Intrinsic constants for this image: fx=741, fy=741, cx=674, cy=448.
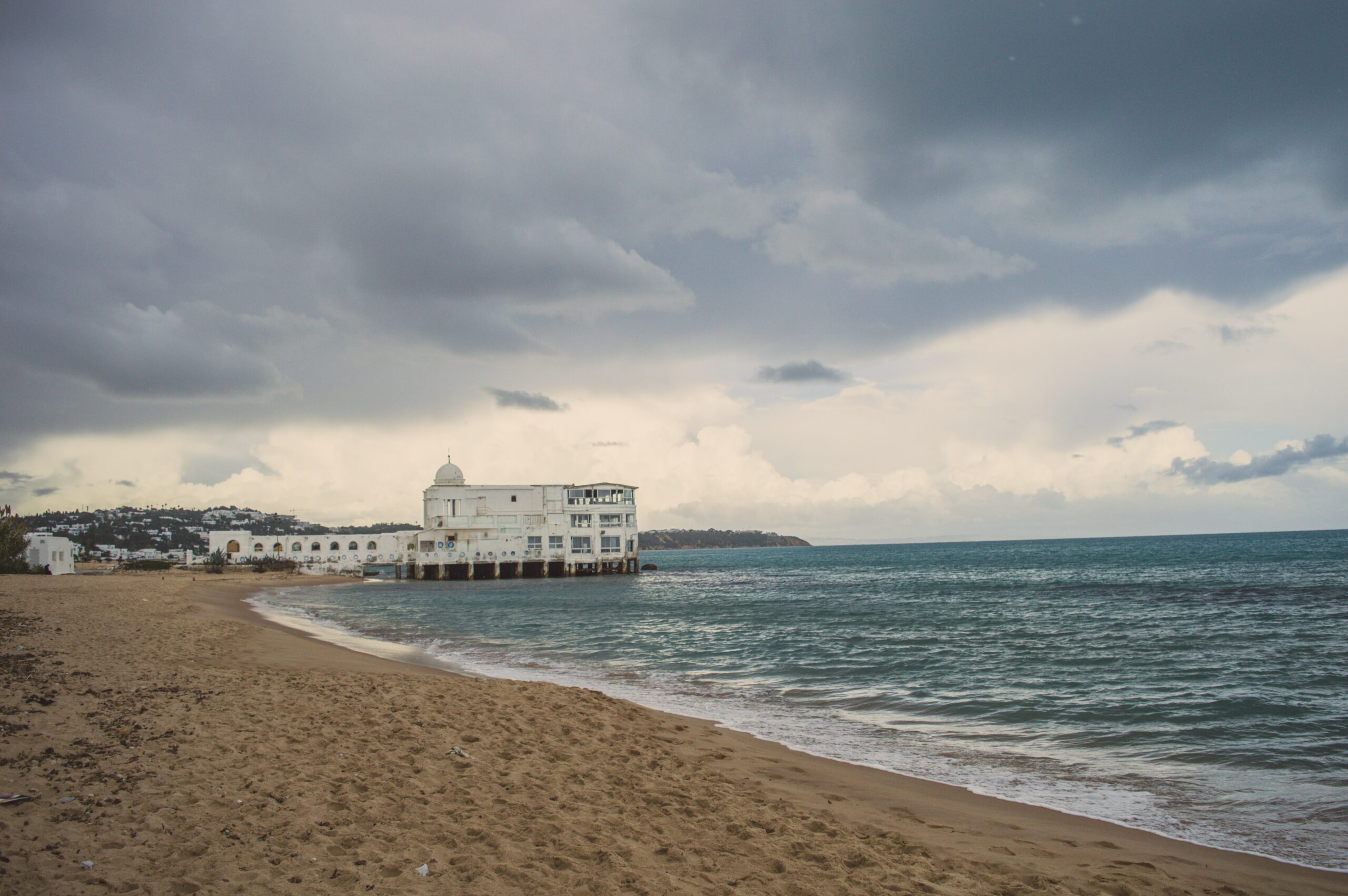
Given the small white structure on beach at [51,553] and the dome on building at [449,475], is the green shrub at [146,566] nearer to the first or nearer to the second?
the small white structure on beach at [51,553]

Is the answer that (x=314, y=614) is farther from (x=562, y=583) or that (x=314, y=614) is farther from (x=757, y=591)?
(x=562, y=583)

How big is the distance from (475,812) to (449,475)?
79543mm

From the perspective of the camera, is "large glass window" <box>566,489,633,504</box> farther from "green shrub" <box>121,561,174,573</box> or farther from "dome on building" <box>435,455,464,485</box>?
"green shrub" <box>121,561,174,573</box>

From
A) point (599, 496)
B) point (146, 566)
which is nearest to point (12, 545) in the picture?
point (146, 566)

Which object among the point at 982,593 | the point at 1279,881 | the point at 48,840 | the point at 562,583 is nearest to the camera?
the point at 48,840

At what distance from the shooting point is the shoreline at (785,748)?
6.81 meters

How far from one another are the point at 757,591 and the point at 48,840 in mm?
45372

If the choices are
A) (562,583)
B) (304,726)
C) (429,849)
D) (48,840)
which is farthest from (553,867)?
(562,583)

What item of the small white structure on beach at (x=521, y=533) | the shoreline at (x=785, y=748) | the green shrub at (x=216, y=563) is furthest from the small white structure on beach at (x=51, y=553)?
the shoreline at (x=785, y=748)

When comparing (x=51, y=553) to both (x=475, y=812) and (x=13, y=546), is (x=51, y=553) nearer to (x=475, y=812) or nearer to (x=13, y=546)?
(x=13, y=546)

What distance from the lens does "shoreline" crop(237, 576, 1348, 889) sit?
6.81m

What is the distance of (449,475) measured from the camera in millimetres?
82625

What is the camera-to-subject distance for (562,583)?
65.3 metres

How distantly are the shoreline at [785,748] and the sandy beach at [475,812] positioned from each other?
8 cm
